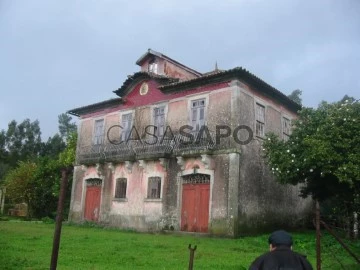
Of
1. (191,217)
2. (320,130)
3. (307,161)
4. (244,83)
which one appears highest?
(244,83)

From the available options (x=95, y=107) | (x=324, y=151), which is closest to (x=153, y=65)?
(x=95, y=107)

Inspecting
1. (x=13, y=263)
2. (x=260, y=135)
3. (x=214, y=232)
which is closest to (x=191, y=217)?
(x=214, y=232)

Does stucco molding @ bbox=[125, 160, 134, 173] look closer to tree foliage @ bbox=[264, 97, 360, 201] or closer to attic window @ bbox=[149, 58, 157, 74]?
attic window @ bbox=[149, 58, 157, 74]

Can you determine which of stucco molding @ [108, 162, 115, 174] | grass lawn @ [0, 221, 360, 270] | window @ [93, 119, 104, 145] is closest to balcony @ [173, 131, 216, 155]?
grass lawn @ [0, 221, 360, 270]

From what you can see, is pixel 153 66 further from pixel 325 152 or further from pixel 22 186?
pixel 22 186

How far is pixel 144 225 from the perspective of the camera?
18.9m

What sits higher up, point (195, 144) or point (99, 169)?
point (195, 144)

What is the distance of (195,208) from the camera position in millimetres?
17203

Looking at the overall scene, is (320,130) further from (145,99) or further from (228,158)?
(145,99)

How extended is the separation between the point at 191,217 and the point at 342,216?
606 centimetres

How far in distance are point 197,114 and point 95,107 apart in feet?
25.8

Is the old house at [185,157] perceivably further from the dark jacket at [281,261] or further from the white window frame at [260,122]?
the dark jacket at [281,261]

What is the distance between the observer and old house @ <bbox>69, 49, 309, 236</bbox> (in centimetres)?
1678

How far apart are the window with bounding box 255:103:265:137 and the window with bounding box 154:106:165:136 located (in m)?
4.55
